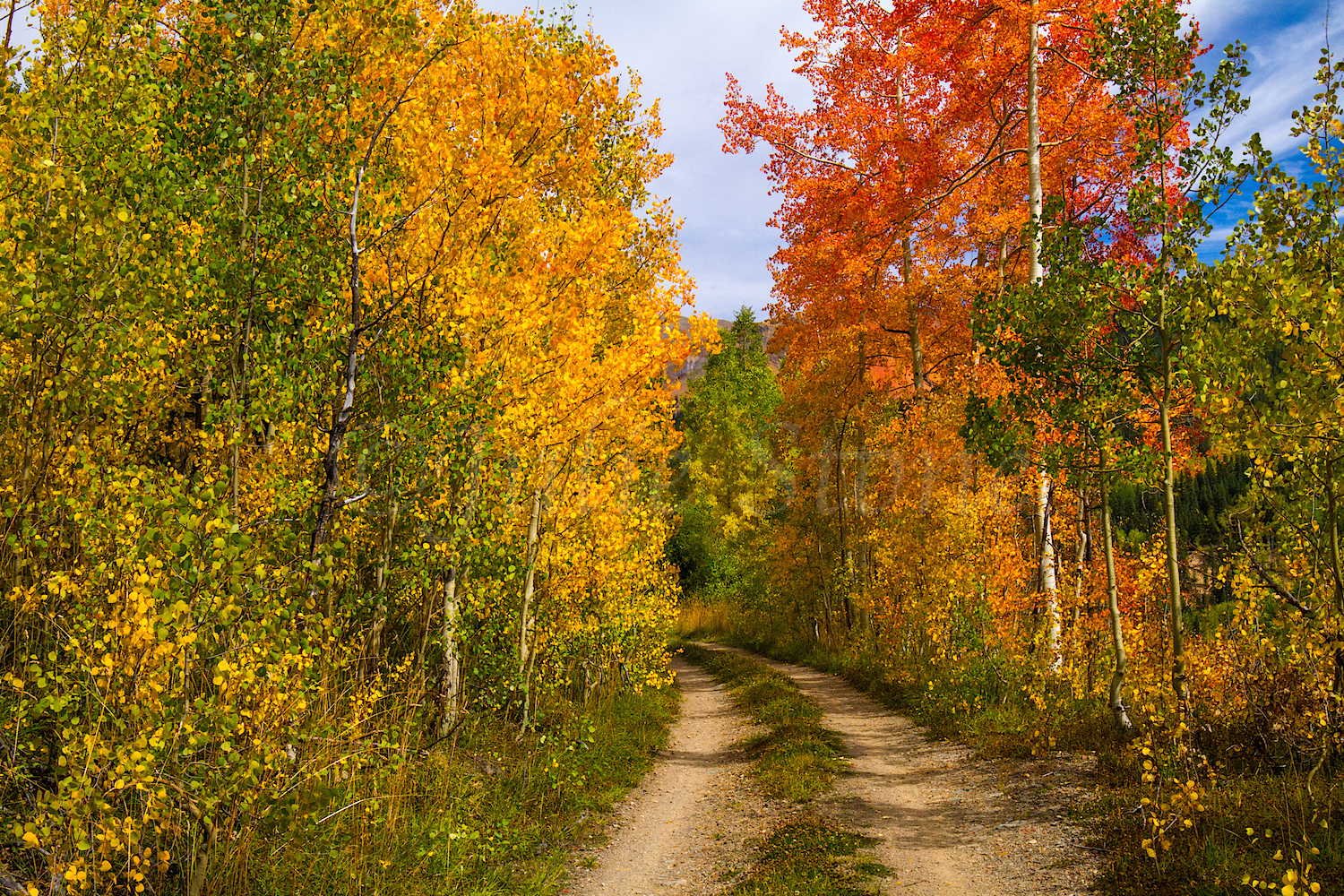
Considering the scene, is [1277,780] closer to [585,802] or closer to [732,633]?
[585,802]

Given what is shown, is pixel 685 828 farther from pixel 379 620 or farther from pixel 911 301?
pixel 911 301

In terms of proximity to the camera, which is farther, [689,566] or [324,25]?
[689,566]

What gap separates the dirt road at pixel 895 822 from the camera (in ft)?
22.4

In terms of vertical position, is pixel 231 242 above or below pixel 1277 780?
above

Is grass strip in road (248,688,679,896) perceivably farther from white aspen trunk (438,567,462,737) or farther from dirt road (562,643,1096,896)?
dirt road (562,643,1096,896)

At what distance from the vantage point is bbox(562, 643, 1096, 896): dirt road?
22.4ft

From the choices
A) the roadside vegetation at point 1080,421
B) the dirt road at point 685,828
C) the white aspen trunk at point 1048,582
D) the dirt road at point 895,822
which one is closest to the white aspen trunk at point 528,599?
the dirt road at point 685,828

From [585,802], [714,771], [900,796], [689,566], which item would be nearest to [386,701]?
[585,802]

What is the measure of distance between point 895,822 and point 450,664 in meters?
5.62

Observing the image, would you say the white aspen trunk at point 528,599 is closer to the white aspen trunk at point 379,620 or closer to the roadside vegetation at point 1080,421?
the white aspen trunk at point 379,620

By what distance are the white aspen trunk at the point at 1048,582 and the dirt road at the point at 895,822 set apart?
2.16 m

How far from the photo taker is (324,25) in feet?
18.3

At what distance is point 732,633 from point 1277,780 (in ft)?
91.5

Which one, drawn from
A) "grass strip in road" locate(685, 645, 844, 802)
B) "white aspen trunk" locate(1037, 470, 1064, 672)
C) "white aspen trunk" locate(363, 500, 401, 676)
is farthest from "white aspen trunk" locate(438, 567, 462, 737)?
"white aspen trunk" locate(1037, 470, 1064, 672)
